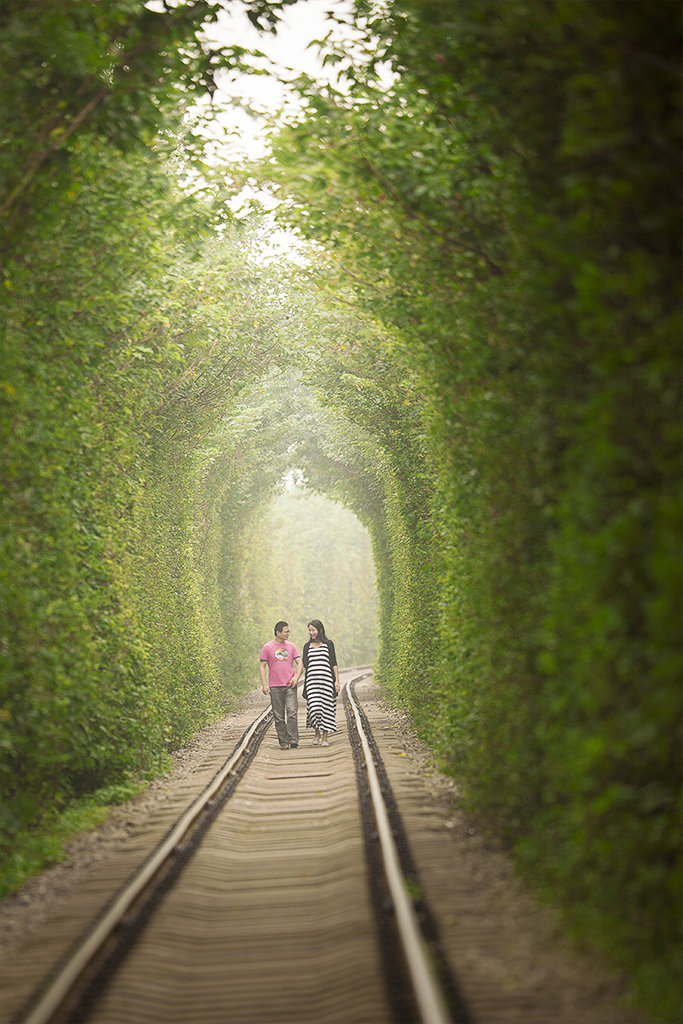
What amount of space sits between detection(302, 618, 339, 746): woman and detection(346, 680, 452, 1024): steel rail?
608cm

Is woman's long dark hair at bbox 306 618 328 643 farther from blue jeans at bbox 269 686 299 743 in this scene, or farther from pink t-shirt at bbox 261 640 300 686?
blue jeans at bbox 269 686 299 743

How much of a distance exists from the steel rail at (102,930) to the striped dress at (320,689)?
16.9 feet

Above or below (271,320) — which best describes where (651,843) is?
below

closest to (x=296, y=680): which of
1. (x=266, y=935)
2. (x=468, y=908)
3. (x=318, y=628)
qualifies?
(x=318, y=628)

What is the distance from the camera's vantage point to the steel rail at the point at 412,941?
168 inches

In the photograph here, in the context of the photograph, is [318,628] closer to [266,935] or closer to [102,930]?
[266,935]

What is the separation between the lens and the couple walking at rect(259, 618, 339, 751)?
48.1 feet

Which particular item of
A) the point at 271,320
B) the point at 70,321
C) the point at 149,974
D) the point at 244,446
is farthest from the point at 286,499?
the point at 149,974

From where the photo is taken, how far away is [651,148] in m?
4.54

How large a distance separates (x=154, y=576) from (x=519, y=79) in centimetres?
1151

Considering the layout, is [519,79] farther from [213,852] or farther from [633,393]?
[213,852]

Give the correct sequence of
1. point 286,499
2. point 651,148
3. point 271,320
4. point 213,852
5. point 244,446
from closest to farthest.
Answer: point 651,148, point 213,852, point 271,320, point 244,446, point 286,499

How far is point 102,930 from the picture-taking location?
5.80 m

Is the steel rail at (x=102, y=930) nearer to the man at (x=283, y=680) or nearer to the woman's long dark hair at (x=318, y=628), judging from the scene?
the man at (x=283, y=680)
